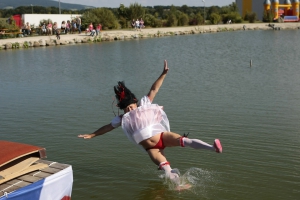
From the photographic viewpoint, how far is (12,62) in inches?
999

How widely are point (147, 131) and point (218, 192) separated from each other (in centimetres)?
147

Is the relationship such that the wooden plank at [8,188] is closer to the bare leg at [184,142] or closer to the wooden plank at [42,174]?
the wooden plank at [42,174]

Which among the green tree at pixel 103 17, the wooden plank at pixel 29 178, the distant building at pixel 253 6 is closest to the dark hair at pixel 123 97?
the wooden plank at pixel 29 178

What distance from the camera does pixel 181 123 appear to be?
10734 mm

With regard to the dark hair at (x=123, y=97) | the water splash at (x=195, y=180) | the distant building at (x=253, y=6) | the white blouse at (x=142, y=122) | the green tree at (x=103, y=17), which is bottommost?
the water splash at (x=195, y=180)

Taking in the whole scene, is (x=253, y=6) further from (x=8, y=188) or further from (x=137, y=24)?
(x=8, y=188)

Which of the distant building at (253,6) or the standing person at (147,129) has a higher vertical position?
the distant building at (253,6)

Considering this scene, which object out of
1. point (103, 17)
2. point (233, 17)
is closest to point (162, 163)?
point (103, 17)

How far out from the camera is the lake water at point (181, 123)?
7344mm

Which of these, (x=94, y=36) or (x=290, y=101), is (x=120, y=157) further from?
(x=94, y=36)

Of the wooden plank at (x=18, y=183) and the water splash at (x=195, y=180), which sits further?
the water splash at (x=195, y=180)

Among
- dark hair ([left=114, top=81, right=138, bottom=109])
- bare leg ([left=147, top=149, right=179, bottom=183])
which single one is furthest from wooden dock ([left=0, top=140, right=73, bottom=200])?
dark hair ([left=114, top=81, right=138, bottom=109])

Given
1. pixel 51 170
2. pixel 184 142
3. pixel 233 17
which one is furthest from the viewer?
pixel 233 17

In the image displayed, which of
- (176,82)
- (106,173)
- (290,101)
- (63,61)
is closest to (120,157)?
(106,173)
